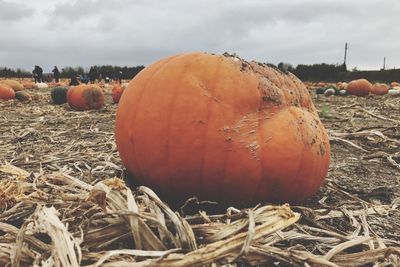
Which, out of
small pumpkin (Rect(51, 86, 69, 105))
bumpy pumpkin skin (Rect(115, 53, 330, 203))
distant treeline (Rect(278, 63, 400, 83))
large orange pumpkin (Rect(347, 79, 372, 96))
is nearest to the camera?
bumpy pumpkin skin (Rect(115, 53, 330, 203))

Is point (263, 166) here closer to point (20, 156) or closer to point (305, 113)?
point (305, 113)

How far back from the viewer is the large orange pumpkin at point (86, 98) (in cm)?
862

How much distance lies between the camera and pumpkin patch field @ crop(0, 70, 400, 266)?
1576 mm

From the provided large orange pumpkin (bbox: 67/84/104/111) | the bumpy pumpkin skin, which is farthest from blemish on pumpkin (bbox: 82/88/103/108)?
the bumpy pumpkin skin

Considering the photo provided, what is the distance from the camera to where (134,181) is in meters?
2.80

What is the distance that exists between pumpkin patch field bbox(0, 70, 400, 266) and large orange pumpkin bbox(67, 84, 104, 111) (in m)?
4.72

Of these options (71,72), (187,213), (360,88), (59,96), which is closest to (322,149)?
(187,213)

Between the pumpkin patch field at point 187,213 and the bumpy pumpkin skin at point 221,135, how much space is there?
10 millimetres

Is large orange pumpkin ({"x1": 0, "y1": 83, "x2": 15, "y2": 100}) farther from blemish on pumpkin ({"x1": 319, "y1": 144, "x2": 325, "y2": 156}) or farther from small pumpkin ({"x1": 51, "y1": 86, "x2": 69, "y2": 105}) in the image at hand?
blemish on pumpkin ({"x1": 319, "y1": 144, "x2": 325, "y2": 156})

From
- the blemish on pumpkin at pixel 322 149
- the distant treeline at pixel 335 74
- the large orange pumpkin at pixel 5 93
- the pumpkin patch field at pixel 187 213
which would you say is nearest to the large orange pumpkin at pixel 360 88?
the large orange pumpkin at pixel 5 93

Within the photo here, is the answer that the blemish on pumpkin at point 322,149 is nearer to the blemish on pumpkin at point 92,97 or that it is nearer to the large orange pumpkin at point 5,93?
the blemish on pumpkin at point 92,97

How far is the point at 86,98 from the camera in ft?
28.3

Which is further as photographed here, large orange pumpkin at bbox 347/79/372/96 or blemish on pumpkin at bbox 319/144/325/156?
Answer: large orange pumpkin at bbox 347/79/372/96

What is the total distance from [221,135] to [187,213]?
1.38 feet
